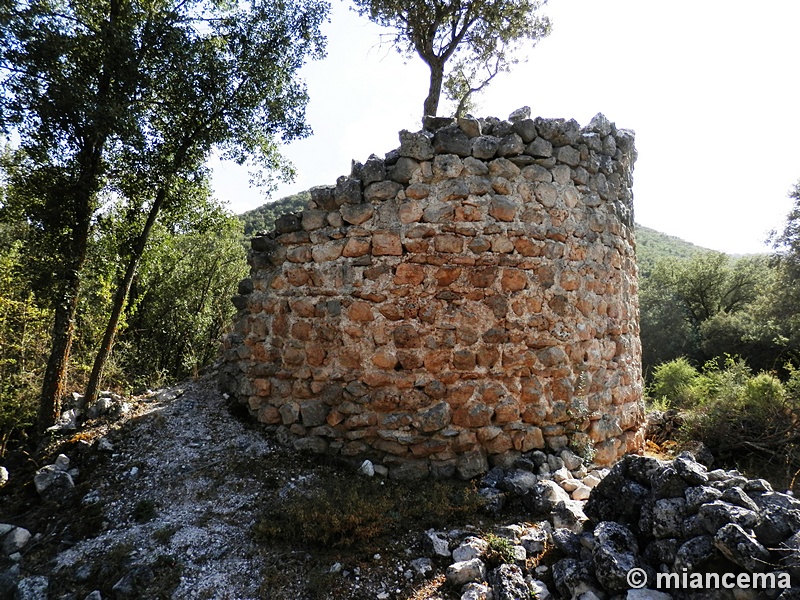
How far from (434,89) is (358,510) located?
314 inches

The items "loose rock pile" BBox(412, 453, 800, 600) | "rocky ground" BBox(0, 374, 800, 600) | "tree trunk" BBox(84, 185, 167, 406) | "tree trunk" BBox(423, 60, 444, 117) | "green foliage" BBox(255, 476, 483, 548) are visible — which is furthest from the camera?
"tree trunk" BBox(423, 60, 444, 117)

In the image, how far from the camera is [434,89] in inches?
357

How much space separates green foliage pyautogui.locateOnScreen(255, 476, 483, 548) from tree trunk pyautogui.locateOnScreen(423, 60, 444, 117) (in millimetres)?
7129

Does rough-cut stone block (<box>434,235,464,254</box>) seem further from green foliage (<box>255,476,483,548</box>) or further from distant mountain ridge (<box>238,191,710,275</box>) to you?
distant mountain ridge (<box>238,191,710,275</box>)

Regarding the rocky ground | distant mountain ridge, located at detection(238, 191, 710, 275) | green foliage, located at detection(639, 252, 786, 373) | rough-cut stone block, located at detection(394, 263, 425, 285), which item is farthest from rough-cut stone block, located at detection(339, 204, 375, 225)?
green foliage, located at detection(639, 252, 786, 373)

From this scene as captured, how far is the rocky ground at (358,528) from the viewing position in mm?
2650

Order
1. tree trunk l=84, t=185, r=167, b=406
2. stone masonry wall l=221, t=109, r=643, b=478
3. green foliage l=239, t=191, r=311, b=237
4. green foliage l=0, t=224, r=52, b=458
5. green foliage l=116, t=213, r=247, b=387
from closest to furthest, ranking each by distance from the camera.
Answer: stone masonry wall l=221, t=109, r=643, b=478, green foliage l=0, t=224, r=52, b=458, tree trunk l=84, t=185, r=167, b=406, green foliage l=116, t=213, r=247, b=387, green foliage l=239, t=191, r=311, b=237

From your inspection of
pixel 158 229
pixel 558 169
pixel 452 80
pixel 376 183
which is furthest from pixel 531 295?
pixel 452 80

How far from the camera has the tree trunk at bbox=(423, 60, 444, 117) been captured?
8922 millimetres

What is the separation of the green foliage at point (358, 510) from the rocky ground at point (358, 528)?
1 centimetres

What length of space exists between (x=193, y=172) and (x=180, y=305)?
249 inches

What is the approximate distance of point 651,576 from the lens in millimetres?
2607

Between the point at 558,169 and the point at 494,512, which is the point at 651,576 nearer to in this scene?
the point at 494,512

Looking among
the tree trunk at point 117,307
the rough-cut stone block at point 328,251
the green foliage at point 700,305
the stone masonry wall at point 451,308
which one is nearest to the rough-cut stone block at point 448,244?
the stone masonry wall at point 451,308
